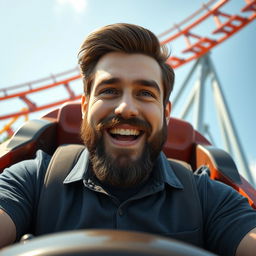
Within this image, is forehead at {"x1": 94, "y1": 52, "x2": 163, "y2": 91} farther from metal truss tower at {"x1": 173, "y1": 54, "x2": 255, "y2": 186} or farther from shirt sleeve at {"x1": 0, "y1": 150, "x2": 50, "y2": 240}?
metal truss tower at {"x1": 173, "y1": 54, "x2": 255, "y2": 186}

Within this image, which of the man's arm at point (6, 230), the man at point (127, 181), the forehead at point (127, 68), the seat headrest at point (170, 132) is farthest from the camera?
the seat headrest at point (170, 132)

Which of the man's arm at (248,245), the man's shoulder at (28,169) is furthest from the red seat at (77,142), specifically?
the man's arm at (248,245)

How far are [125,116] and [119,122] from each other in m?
0.02

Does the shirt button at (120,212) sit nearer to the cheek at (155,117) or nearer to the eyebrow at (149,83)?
the cheek at (155,117)

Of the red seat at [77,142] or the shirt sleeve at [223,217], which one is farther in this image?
the red seat at [77,142]

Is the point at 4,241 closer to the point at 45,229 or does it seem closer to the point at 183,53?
the point at 45,229

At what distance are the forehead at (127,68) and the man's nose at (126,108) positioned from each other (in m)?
0.07

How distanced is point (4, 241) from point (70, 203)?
0.59 ft

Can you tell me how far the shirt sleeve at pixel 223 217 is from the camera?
0.73 m

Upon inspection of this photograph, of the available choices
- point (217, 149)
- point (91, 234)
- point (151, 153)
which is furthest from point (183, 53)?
point (91, 234)

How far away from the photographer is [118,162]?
829mm

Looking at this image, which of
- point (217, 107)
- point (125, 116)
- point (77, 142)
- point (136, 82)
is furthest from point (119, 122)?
point (217, 107)

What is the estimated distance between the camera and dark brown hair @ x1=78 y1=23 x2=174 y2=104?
2.98 feet

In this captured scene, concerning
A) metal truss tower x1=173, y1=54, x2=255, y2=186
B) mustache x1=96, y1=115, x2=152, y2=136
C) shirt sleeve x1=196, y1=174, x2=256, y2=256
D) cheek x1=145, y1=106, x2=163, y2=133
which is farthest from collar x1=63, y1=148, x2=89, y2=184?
metal truss tower x1=173, y1=54, x2=255, y2=186
